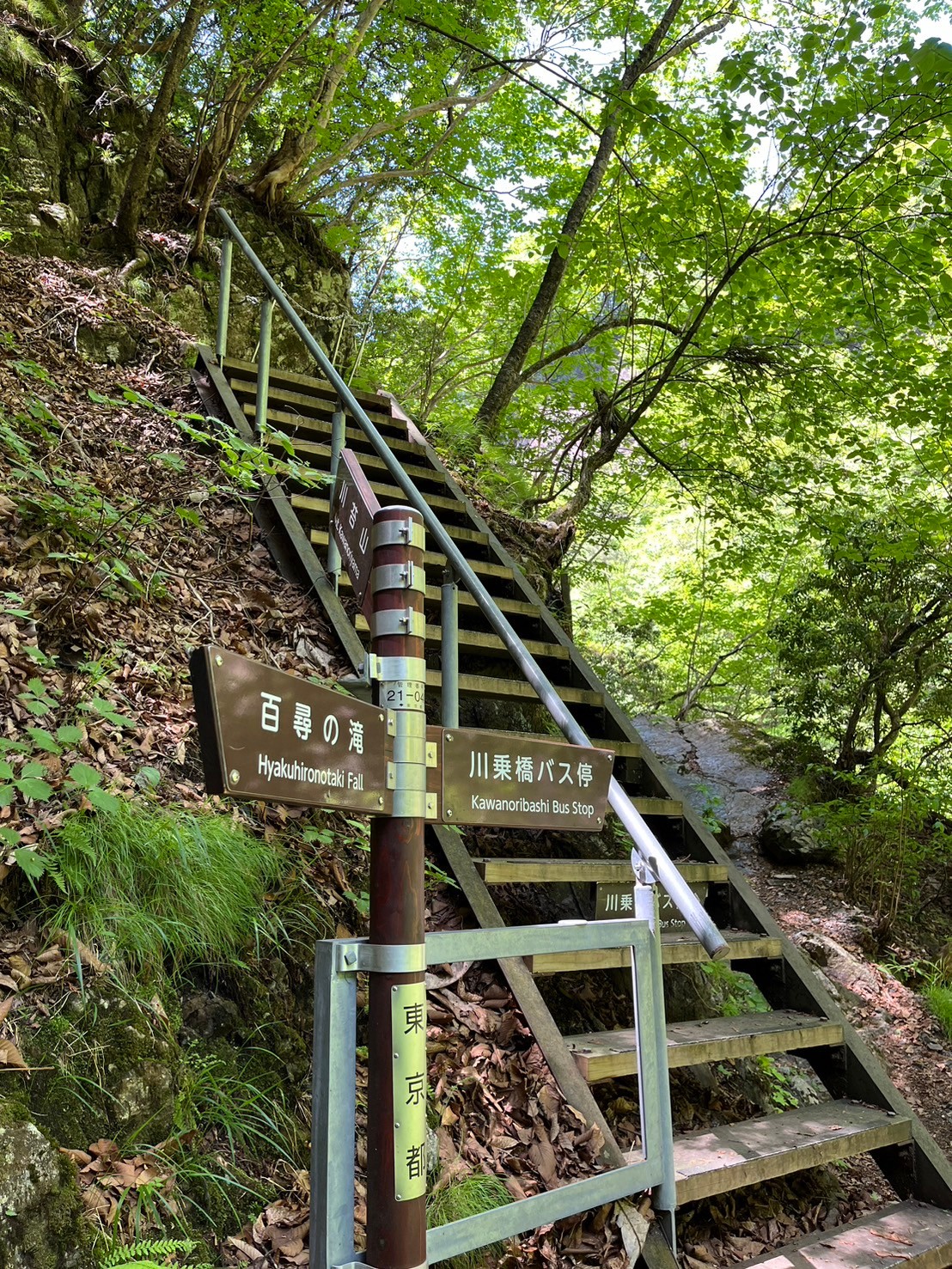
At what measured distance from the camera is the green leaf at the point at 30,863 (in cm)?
225

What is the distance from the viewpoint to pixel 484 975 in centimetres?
329

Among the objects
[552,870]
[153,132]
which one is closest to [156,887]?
[552,870]

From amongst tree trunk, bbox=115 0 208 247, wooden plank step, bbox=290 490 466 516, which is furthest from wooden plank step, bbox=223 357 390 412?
tree trunk, bbox=115 0 208 247

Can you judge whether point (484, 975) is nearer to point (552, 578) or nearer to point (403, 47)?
point (552, 578)

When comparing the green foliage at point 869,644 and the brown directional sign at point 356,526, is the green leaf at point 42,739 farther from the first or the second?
the green foliage at point 869,644

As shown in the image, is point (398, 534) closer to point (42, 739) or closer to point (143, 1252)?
point (42, 739)

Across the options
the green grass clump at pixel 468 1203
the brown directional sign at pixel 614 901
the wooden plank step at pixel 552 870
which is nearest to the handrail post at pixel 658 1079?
the brown directional sign at pixel 614 901

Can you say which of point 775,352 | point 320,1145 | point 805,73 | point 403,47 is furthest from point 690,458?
point 320,1145

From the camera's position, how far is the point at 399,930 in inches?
67.4

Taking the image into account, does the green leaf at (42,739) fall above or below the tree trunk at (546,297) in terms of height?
below

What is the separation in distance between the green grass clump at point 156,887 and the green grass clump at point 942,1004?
575 centimetres

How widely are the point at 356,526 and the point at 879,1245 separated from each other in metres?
3.11

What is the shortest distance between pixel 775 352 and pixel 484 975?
6603mm

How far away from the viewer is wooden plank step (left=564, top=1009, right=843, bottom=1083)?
9.85 feet
